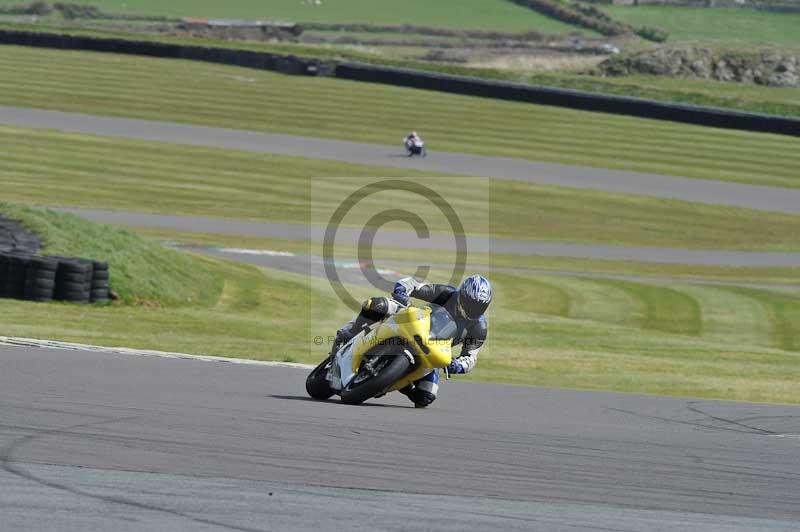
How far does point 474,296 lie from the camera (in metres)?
9.98

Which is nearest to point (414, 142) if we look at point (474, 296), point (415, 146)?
point (415, 146)

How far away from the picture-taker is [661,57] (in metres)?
69.4

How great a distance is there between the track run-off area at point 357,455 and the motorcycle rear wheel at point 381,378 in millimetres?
200

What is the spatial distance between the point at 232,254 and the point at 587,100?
29.0 meters

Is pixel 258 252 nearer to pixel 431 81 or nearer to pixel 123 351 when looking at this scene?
pixel 123 351

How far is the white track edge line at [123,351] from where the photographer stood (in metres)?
13.0

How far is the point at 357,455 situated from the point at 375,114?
151 ft

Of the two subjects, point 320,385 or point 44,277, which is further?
point 44,277

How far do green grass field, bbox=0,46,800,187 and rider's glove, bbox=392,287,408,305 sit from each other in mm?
36848

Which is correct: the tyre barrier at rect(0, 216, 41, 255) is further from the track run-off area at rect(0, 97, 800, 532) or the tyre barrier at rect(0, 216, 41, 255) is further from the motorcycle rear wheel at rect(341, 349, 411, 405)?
the motorcycle rear wheel at rect(341, 349, 411, 405)

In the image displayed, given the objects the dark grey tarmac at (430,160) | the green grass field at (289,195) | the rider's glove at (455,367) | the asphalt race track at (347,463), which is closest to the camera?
the asphalt race track at (347,463)

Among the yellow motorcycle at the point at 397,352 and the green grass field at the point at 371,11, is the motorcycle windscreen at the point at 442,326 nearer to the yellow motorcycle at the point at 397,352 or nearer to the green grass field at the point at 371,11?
the yellow motorcycle at the point at 397,352

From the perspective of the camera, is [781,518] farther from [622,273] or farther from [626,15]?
[626,15]

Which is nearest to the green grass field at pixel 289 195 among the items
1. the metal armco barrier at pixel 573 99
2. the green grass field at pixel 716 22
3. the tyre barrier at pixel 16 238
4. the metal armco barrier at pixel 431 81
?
the metal armco barrier at pixel 573 99
